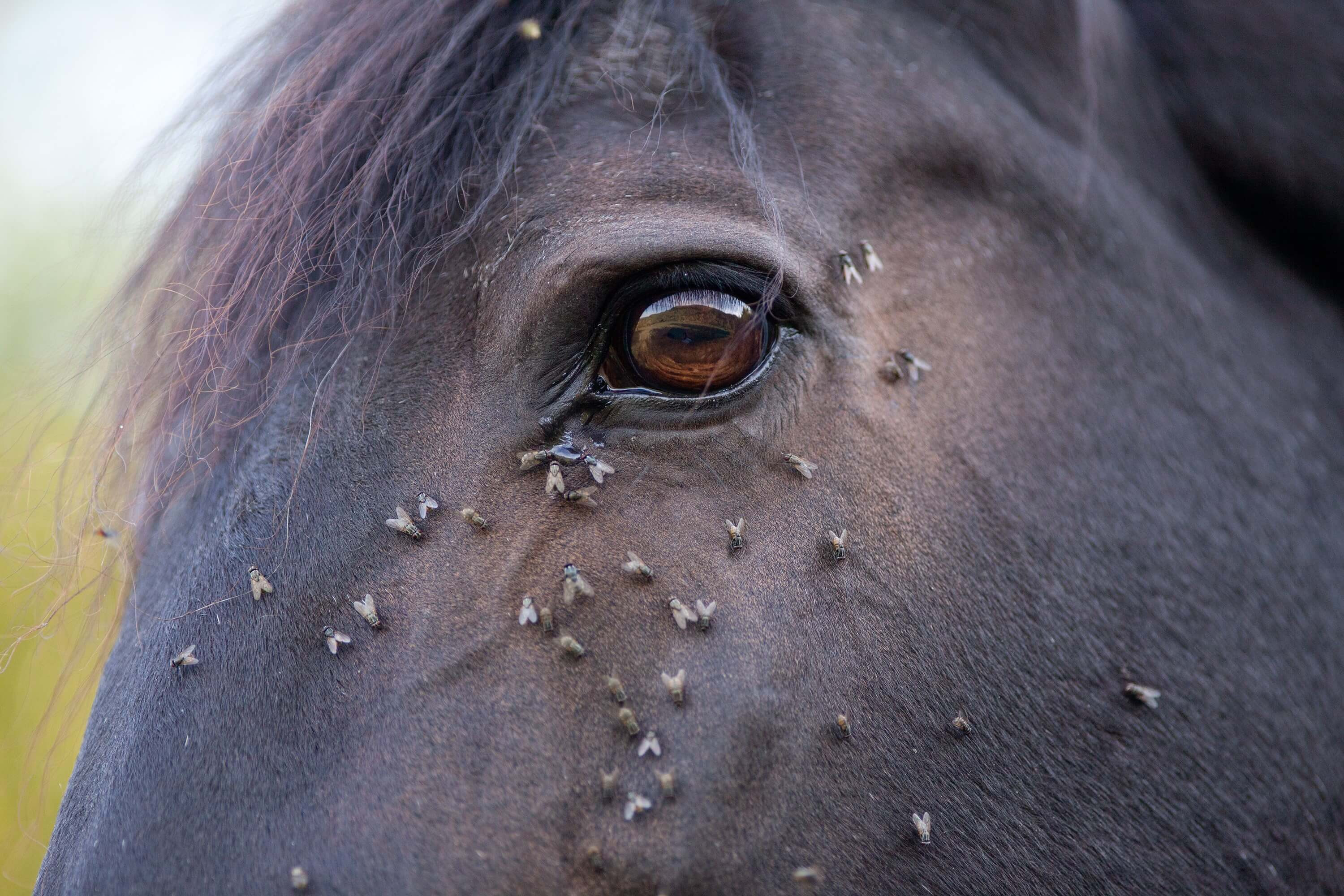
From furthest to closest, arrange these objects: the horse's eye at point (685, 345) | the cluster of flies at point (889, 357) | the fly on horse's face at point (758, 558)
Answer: the cluster of flies at point (889, 357) → the horse's eye at point (685, 345) → the fly on horse's face at point (758, 558)

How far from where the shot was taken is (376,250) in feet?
4.79

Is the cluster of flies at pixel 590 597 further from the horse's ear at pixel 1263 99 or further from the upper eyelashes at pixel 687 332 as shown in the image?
the horse's ear at pixel 1263 99

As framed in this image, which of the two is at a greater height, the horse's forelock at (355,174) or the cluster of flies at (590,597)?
the horse's forelock at (355,174)

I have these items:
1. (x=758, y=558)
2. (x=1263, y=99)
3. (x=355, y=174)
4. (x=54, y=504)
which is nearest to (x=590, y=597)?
(x=758, y=558)

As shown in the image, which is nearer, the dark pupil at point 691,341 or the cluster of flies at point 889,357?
the dark pupil at point 691,341

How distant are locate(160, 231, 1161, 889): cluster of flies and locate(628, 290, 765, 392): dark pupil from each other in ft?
0.55

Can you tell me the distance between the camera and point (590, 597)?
1330 millimetres

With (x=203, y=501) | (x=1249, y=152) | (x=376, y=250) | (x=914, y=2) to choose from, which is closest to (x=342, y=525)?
(x=203, y=501)

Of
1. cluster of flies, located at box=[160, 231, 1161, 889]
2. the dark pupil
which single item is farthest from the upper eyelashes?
cluster of flies, located at box=[160, 231, 1161, 889]

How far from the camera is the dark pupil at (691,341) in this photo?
1.42 meters

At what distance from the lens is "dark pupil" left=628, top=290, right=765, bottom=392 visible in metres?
1.42

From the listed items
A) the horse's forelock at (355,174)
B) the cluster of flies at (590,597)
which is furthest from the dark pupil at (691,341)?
the horse's forelock at (355,174)

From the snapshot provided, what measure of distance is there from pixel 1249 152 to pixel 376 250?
1902mm

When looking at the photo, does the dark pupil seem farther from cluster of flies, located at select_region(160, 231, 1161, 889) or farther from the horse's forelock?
the horse's forelock
